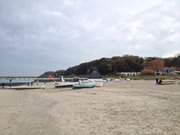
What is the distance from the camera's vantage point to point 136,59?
132m

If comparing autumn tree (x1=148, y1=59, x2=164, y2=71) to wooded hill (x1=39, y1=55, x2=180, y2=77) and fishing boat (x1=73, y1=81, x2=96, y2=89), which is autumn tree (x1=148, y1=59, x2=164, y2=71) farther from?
fishing boat (x1=73, y1=81, x2=96, y2=89)

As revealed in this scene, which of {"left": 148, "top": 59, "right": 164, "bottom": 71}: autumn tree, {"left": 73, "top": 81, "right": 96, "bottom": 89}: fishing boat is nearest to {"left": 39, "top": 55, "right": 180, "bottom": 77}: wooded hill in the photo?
{"left": 148, "top": 59, "right": 164, "bottom": 71}: autumn tree

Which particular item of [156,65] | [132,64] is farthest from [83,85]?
[132,64]

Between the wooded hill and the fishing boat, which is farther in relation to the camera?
the wooded hill

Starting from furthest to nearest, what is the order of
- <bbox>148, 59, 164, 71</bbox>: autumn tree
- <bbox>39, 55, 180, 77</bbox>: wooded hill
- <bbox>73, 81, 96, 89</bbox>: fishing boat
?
<bbox>39, 55, 180, 77</bbox>: wooded hill, <bbox>148, 59, 164, 71</bbox>: autumn tree, <bbox>73, 81, 96, 89</bbox>: fishing boat

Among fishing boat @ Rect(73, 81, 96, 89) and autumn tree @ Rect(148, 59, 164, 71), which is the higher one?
autumn tree @ Rect(148, 59, 164, 71)

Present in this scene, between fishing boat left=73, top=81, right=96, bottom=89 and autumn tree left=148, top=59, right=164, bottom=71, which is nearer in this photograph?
fishing boat left=73, top=81, right=96, bottom=89

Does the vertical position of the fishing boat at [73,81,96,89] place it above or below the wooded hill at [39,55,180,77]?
below

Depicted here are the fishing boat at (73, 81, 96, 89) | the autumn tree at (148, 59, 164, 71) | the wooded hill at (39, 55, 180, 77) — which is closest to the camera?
the fishing boat at (73, 81, 96, 89)

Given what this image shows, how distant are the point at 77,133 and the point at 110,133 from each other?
1.00 m

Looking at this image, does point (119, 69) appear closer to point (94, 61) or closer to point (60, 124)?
point (94, 61)

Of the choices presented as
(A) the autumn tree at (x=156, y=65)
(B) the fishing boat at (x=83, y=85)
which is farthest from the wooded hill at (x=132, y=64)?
(B) the fishing boat at (x=83, y=85)

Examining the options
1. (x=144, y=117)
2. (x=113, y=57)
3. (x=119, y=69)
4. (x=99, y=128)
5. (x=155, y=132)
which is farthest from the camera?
(x=113, y=57)

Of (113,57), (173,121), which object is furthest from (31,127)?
(113,57)
